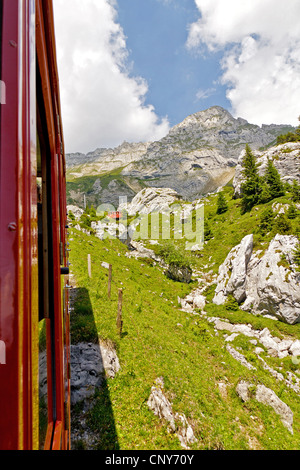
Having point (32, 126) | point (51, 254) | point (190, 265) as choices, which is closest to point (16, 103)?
point (32, 126)

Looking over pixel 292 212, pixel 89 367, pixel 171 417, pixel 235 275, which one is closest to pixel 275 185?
pixel 292 212

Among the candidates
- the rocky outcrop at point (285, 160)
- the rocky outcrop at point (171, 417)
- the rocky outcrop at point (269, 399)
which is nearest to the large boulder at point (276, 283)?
the rocky outcrop at point (269, 399)

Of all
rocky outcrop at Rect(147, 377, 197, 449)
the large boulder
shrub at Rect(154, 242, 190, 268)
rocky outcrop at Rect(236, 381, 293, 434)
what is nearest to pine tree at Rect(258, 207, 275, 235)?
the large boulder

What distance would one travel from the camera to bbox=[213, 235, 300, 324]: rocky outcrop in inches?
615

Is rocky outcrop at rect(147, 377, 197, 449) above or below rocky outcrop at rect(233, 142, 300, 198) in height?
below

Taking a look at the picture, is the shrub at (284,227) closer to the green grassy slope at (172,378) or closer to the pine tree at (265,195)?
the green grassy slope at (172,378)

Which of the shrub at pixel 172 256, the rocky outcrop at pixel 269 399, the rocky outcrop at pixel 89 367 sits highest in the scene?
the shrub at pixel 172 256

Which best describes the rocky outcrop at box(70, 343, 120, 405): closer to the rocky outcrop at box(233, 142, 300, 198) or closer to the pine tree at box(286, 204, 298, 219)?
the pine tree at box(286, 204, 298, 219)

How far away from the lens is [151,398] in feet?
20.0

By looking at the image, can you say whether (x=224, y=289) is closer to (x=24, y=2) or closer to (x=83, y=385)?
(x=83, y=385)

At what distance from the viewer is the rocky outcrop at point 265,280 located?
A: 15617 mm

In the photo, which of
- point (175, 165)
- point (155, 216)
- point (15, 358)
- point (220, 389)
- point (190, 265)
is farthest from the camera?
point (175, 165)

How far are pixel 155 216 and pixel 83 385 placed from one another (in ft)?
146

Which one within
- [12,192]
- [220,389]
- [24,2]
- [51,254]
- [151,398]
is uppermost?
[24,2]
